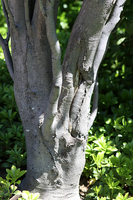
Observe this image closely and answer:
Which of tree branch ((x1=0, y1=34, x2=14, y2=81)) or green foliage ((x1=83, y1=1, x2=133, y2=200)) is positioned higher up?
tree branch ((x1=0, y1=34, x2=14, y2=81))

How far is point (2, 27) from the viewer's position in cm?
582

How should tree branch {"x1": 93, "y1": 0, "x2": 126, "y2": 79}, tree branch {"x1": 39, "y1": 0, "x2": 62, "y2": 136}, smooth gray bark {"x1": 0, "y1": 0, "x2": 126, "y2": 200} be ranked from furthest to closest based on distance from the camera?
tree branch {"x1": 93, "y1": 0, "x2": 126, "y2": 79}, smooth gray bark {"x1": 0, "y1": 0, "x2": 126, "y2": 200}, tree branch {"x1": 39, "y1": 0, "x2": 62, "y2": 136}

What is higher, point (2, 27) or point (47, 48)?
point (2, 27)

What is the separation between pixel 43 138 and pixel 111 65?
111 inches

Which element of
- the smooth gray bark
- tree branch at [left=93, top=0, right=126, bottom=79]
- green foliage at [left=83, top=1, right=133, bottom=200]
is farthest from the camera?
green foliage at [left=83, top=1, right=133, bottom=200]

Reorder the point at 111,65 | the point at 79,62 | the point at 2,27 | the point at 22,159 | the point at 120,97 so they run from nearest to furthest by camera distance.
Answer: the point at 79,62, the point at 22,159, the point at 120,97, the point at 111,65, the point at 2,27

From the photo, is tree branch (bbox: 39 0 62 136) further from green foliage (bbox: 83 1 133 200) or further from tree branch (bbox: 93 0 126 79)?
green foliage (bbox: 83 1 133 200)

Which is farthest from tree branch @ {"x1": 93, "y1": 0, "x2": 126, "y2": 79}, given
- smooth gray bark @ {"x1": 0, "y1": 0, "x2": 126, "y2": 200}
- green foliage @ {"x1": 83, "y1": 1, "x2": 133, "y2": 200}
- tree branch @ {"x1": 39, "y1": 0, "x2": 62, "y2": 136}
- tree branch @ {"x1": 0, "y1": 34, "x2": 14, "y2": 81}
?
green foliage @ {"x1": 83, "y1": 1, "x2": 133, "y2": 200}

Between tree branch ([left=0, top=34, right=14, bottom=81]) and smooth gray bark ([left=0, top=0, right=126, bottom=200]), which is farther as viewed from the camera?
tree branch ([left=0, top=34, right=14, bottom=81])

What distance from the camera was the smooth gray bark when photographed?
1700mm

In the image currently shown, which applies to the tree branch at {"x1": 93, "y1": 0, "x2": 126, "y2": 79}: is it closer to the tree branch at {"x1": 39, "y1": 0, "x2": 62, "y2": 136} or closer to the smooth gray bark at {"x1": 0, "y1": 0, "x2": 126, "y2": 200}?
the smooth gray bark at {"x1": 0, "y1": 0, "x2": 126, "y2": 200}

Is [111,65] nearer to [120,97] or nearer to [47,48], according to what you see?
[120,97]

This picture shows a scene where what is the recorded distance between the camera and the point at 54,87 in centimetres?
158

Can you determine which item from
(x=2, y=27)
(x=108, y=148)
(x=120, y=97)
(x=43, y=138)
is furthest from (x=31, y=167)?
(x=2, y=27)
